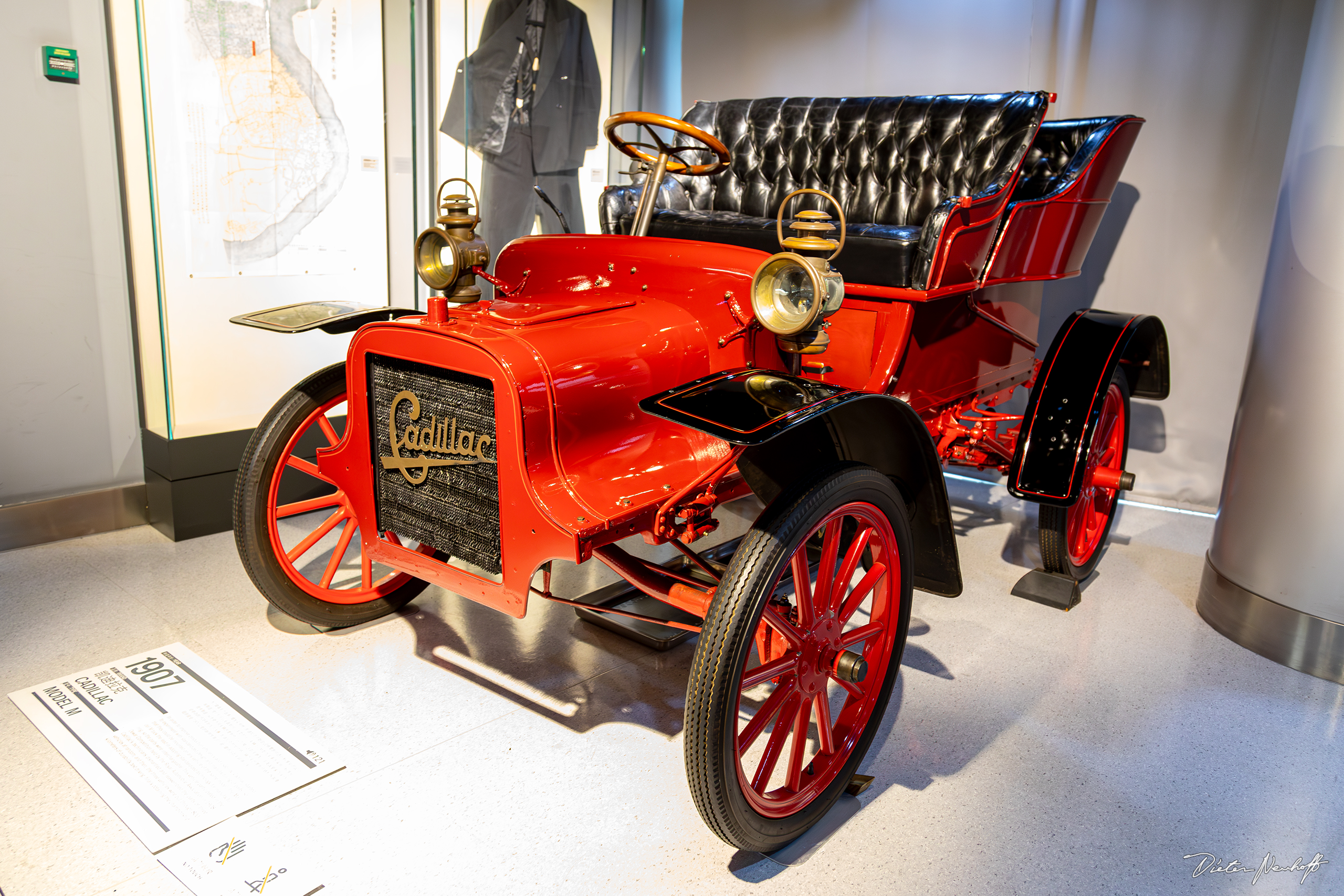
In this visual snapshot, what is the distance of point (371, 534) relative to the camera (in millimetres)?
2203

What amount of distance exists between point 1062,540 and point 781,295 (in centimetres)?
164

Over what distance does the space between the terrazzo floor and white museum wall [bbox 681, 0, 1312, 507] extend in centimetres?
129

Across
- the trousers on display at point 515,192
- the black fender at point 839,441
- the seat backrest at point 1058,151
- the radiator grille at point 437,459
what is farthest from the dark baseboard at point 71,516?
the seat backrest at point 1058,151

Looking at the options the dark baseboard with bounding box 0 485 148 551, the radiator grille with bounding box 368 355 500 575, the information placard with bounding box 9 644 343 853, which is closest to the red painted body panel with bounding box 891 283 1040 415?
the radiator grille with bounding box 368 355 500 575

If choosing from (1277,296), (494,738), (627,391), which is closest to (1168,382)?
(1277,296)

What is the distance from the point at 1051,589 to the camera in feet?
10.2

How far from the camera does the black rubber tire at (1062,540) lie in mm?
3006

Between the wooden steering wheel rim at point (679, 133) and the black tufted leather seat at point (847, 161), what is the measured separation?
480 millimetres

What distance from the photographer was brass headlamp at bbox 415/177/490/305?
7.27 feet

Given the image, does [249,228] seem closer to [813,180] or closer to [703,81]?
[813,180]

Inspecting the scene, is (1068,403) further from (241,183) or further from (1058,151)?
(241,183)

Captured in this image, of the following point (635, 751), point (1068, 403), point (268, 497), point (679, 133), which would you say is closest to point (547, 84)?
point (679, 133)

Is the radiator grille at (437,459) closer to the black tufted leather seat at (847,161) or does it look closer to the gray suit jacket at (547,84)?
the black tufted leather seat at (847,161)

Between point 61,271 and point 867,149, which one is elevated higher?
point 867,149
